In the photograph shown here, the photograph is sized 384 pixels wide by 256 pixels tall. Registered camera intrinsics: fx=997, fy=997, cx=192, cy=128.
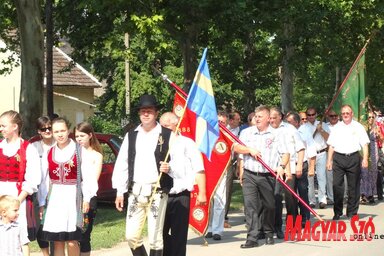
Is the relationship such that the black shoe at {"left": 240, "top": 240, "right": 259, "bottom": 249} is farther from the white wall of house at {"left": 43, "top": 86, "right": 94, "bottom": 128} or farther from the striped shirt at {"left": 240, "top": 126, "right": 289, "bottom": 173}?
the white wall of house at {"left": 43, "top": 86, "right": 94, "bottom": 128}

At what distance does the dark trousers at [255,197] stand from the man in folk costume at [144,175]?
3.41 meters

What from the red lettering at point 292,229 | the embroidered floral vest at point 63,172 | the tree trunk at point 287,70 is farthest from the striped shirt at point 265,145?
the tree trunk at point 287,70

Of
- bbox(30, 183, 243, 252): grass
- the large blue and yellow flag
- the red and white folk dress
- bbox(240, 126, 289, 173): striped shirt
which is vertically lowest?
bbox(30, 183, 243, 252): grass

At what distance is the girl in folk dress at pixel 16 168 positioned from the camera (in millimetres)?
9352

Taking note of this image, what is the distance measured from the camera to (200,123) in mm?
11242

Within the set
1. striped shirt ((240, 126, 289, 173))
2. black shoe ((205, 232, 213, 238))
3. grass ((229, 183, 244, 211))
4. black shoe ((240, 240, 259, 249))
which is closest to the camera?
black shoe ((240, 240, 259, 249))

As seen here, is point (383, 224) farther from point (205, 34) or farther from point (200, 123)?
point (205, 34)

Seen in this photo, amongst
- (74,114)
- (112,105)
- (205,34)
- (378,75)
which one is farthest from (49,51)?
(112,105)

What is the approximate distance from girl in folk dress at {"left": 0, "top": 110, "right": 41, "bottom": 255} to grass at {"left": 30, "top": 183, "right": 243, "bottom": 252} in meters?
3.53

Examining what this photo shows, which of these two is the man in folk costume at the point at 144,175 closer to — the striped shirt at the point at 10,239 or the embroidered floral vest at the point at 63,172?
the embroidered floral vest at the point at 63,172

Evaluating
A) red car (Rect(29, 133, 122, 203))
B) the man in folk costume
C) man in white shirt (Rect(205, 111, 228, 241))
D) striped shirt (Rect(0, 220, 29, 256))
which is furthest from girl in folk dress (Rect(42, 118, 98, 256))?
red car (Rect(29, 133, 122, 203))

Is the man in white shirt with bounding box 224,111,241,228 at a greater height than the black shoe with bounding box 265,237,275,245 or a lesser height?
greater

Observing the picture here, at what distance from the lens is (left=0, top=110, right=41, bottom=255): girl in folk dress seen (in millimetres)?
9352

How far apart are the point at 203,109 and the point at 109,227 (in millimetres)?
4757
